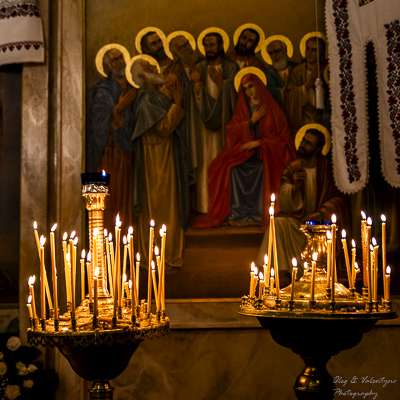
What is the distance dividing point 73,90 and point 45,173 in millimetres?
692

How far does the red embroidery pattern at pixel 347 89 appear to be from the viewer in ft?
15.9

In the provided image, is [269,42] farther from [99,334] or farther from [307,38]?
[99,334]

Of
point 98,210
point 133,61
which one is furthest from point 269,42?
point 98,210

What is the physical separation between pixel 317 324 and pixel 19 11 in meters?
3.79

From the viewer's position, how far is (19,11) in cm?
499

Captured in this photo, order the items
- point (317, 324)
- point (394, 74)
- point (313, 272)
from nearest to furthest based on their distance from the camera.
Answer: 1. point (317, 324)
2. point (313, 272)
3. point (394, 74)

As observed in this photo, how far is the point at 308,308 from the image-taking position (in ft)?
7.75

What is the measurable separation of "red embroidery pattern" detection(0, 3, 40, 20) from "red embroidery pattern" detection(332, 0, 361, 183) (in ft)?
7.70

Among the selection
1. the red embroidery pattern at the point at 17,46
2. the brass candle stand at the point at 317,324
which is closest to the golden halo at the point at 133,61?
the red embroidery pattern at the point at 17,46

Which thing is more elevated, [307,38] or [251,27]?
[251,27]

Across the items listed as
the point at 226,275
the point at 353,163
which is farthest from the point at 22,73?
the point at 353,163

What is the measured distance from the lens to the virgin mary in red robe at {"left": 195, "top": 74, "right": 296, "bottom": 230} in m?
4.96

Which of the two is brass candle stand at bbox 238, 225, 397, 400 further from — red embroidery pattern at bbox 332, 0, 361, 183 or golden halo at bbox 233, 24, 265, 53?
golden halo at bbox 233, 24, 265, 53

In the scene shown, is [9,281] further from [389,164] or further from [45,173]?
[389,164]
